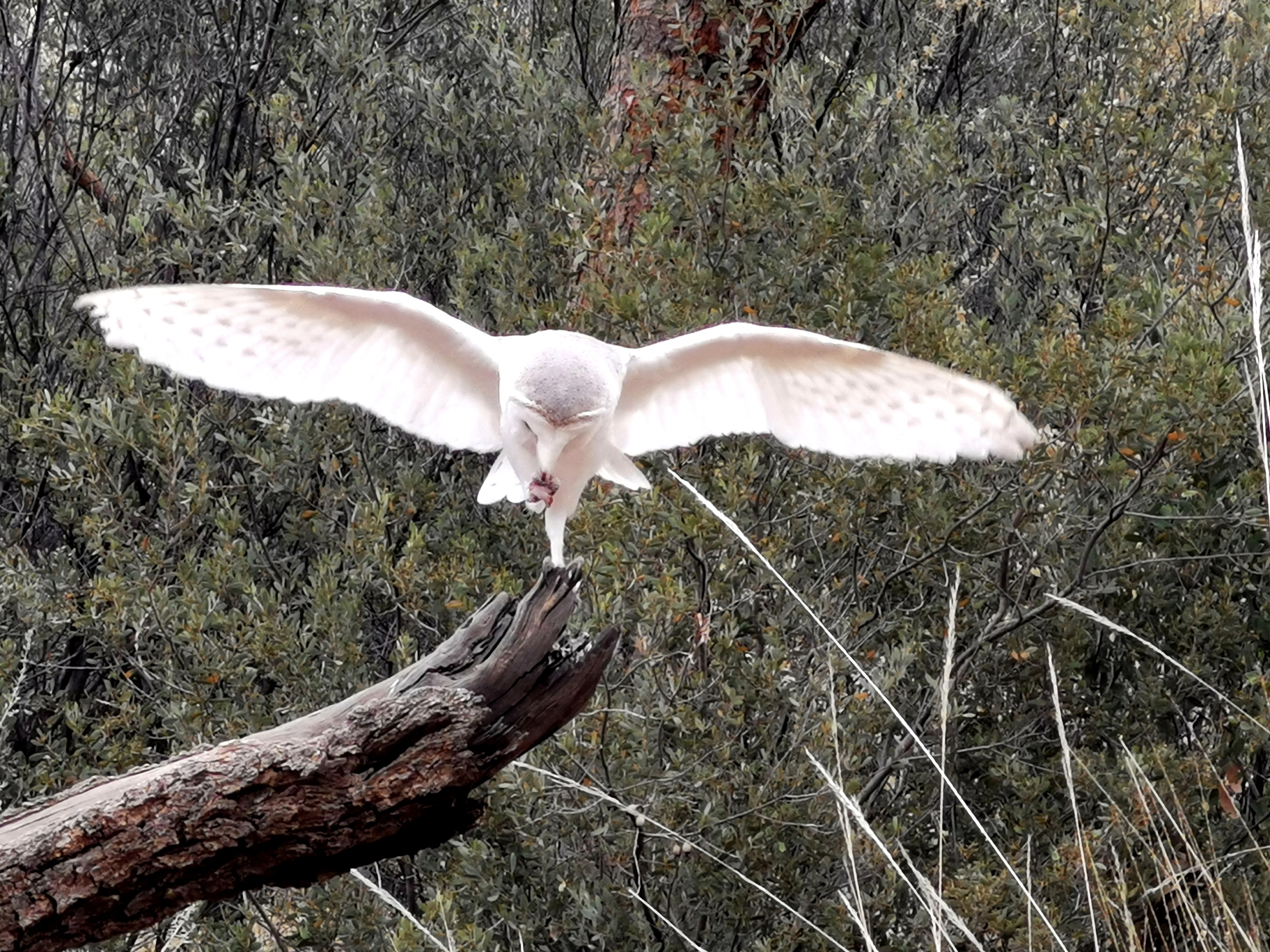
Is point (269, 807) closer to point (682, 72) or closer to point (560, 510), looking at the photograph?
point (560, 510)

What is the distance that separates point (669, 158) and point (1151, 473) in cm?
176

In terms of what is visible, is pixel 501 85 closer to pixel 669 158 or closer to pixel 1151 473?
pixel 669 158

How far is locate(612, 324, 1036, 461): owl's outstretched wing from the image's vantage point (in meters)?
3.60

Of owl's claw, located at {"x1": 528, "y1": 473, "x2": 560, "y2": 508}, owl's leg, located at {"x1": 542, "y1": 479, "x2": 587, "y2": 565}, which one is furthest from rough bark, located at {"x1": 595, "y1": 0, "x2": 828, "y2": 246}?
owl's claw, located at {"x1": 528, "y1": 473, "x2": 560, "y2": 508}

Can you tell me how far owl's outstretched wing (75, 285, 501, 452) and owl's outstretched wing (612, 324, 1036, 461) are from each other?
1.36ft

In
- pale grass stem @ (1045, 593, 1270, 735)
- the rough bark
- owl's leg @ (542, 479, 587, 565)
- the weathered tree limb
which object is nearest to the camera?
pale grass stem @ (1045, 593, 1270, 735)

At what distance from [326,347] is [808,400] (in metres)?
1.22

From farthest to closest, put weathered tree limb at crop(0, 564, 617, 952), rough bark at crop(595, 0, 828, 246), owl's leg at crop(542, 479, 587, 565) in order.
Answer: rough bark at crop(595, 0, 828, 246)
owl's leg at crop(542, 479, 587, 565)
weathered tree limb at crop(0, 564, 617, 952)

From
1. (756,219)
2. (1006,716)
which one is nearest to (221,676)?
(756,219)

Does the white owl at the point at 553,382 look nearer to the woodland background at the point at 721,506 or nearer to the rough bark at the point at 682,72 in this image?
the woodland background at the point at 721,506

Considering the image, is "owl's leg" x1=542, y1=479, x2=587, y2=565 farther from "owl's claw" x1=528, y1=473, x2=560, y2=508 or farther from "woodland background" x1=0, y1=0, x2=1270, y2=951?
"woodland background" x1=0, y1=0, x2=1270, y2=951

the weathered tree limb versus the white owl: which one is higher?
the white owl

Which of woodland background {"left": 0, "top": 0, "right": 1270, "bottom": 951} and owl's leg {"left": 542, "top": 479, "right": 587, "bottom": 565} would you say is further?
woodland background {"left": 0, "top": 0, "right": 1270, "bottom": 951}

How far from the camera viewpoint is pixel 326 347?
3832mm
